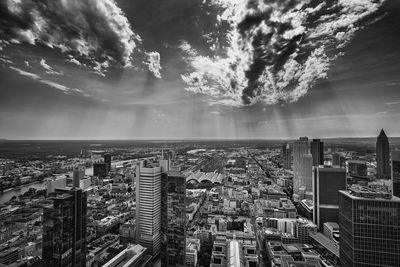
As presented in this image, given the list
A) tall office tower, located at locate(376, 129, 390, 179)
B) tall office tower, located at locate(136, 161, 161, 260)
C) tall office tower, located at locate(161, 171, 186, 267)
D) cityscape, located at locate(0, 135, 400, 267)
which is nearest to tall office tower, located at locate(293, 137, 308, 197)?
cityscape, located at locate(0, 135, 400, 267)

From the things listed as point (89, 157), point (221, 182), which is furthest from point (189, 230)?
point (89, 157)

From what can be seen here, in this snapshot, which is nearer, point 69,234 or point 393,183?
point 69,234

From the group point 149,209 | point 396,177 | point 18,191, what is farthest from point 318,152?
point 18,191

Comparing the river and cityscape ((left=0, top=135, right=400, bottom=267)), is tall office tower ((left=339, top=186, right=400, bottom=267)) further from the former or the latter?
the river

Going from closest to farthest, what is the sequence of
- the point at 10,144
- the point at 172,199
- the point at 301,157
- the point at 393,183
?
the point at 10,144, the point at 172,199, the point at 393,183, the point at 301,157

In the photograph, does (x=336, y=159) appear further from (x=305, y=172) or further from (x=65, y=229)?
(x=65, y=229)

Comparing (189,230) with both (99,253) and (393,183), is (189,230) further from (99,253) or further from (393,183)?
(393,183)

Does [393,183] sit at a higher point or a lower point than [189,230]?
higher
